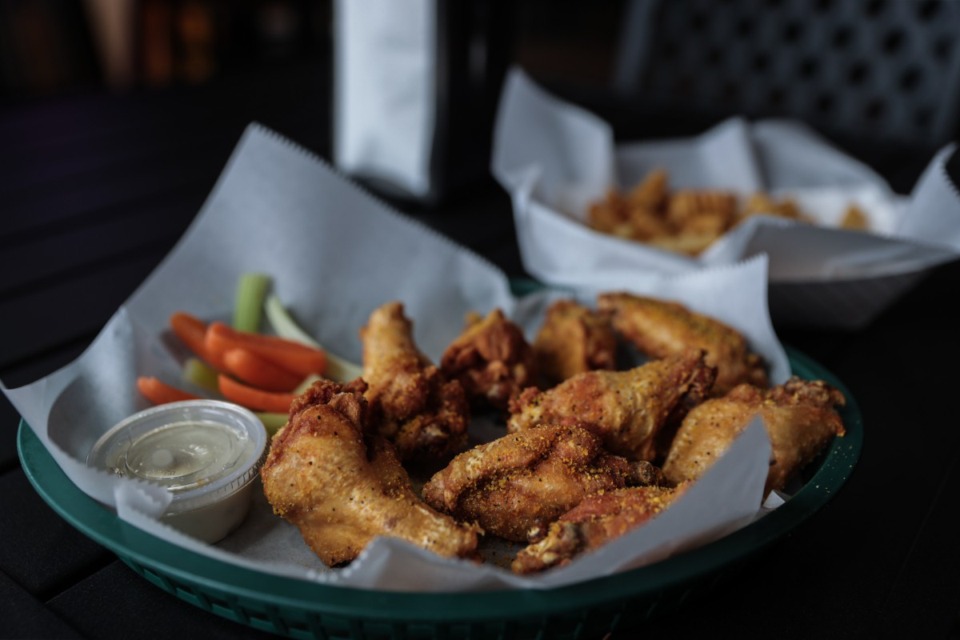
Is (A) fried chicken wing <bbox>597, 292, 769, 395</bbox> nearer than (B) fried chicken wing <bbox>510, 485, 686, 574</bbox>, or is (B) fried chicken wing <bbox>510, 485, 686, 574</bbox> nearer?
(B) fried chicken wing <bbox>510, 485, 686, 574</bbox>

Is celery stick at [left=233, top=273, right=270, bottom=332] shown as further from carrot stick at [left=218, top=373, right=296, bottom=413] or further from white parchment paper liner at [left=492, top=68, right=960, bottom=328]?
white parchment paper liner at [left=492, top=68, right=960, bottom=328]

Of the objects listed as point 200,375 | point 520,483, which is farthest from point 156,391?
point 520,483

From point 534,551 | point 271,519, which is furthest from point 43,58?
point 534,551

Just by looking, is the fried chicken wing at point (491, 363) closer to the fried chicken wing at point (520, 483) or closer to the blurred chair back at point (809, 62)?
the fried chicken wing at point (520, 483)

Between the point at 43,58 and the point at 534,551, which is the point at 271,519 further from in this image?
the point at 43,58

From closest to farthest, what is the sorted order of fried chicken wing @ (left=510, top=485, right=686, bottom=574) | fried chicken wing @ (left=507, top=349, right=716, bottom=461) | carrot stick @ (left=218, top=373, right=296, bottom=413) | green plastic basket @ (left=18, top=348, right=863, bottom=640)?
green plastic basket @ (left=18, top=348, right=863, bottom=640) → fried chicken wing @ (left=510, top=485, right=686, bottom=574) → fried chicken wing @ (left=507, top=349, right=716, bottom=461) → carrot stick @ (left=218, top=373, right=296, bottom=413)

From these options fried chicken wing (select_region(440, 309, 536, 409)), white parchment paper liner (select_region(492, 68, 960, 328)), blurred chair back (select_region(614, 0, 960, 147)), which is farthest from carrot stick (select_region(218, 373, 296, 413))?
blurred chair back (select_region(614, 0, 960, 147))
